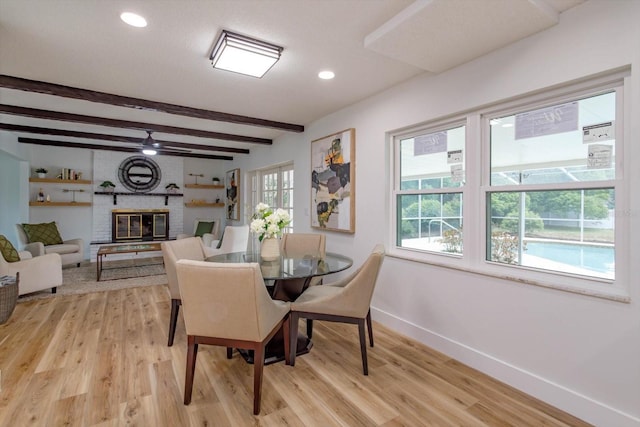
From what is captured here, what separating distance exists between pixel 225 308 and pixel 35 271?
368 centimetres

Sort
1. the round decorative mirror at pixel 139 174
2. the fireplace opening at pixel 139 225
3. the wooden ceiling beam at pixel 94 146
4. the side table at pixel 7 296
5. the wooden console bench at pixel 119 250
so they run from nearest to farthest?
the side table at pixel 7 296, the wooden console bench at pixel 119 250, the wooden ceiling beam at pixel 94 146, the fireplace opening at pixel 139 225, the round decorative mirror at pixel 139 174

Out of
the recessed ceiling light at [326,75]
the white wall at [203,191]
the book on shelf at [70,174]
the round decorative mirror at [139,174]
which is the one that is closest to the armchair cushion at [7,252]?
the book on shelf at [70,174]

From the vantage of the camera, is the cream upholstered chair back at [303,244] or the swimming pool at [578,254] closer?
the swimming pool at [578,254]

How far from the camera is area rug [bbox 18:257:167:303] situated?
432 centimetres

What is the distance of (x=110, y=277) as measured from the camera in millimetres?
5078

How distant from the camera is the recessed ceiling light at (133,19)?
1.90 meters

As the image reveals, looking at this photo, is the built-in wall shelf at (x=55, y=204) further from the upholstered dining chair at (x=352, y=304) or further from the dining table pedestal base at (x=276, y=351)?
the upholstered dining chair at (x=352, y=304)

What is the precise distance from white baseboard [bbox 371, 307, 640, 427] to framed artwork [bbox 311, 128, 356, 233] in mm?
1401

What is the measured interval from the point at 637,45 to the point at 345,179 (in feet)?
8.15

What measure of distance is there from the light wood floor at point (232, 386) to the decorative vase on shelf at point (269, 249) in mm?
860

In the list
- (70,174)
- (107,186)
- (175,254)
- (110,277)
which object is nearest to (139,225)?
(107,186)

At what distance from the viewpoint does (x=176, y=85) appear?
→ 3.06 meters

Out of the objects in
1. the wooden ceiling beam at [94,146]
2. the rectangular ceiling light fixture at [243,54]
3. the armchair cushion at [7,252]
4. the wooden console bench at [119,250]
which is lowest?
the wooden console bench at [119,250]

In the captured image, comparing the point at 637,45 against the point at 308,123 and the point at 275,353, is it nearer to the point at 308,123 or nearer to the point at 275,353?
the point at 275,353
